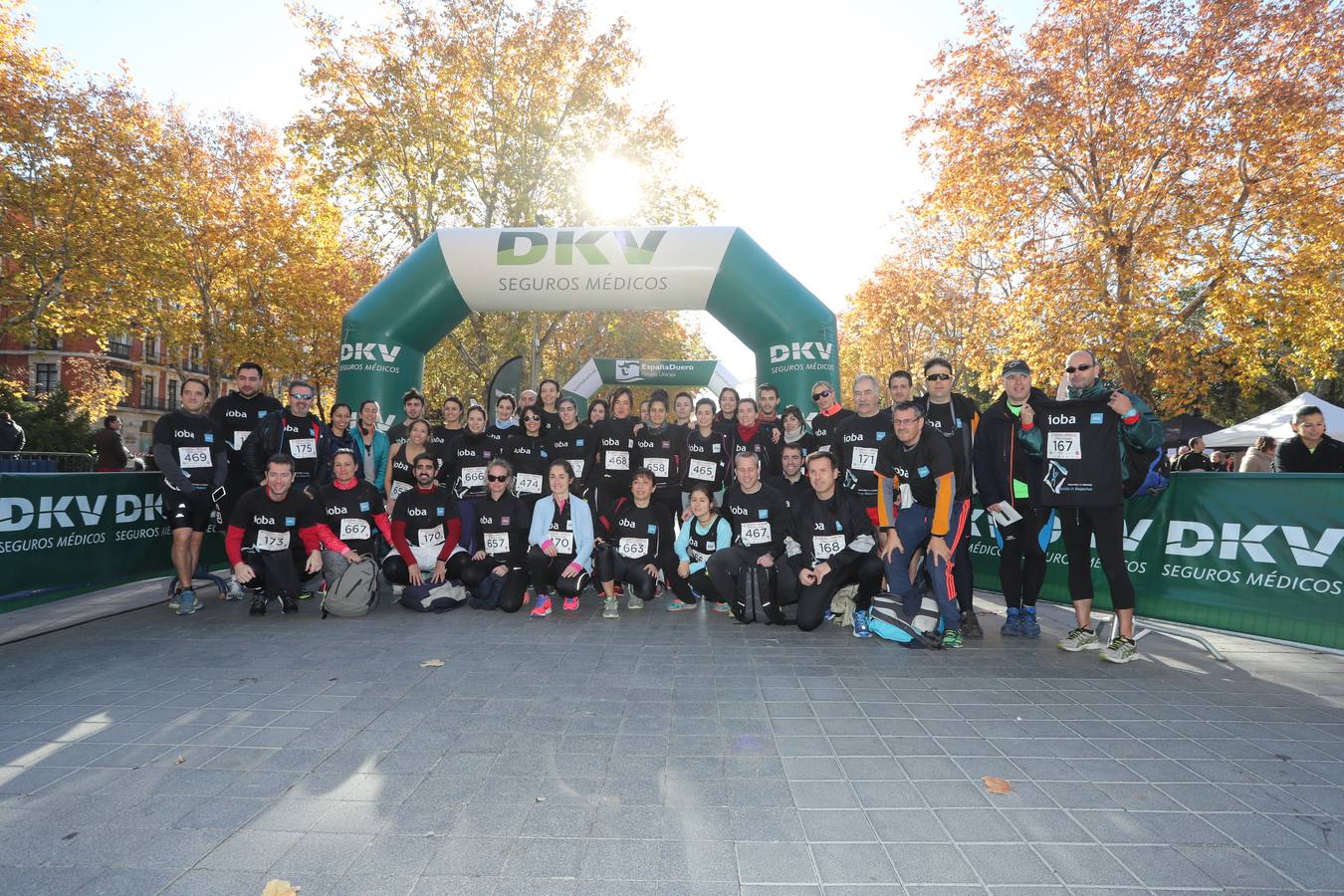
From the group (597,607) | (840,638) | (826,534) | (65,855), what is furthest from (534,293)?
(65,855)

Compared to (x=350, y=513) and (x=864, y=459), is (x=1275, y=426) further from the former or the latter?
(x=350, y=513)

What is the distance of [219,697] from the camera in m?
4.05

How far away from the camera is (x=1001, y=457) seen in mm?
5547

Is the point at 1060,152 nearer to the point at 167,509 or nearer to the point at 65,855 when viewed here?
the point at 167,509

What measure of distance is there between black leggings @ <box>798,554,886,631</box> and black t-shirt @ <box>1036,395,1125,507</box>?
1.39 metres

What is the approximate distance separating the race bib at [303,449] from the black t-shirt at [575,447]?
2329 mm

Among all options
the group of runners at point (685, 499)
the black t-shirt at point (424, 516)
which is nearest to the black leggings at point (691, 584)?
the group of runners at point (685, 499)

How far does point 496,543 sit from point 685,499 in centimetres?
208

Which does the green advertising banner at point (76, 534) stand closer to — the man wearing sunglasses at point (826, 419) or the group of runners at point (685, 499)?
the group of runners at point (685, 499)

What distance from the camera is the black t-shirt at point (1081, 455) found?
4973mm

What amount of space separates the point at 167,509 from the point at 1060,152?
14556mm

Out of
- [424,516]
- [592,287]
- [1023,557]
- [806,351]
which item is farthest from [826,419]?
[424,516]

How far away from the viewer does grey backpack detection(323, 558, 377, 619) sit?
20.2ft

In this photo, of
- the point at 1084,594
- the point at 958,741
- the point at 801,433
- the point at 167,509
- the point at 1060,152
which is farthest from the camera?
the point at 1060,152
